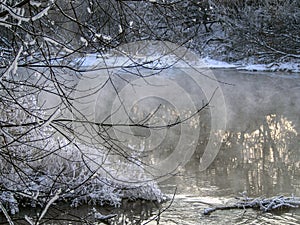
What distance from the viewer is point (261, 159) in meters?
7.02

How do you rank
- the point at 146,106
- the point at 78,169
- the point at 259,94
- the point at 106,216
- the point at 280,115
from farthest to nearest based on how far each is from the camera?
the point at 259,94
the point at 146,106
the point at 280,115
the point at 78,169
the point at 106,216

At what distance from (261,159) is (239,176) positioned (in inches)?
35.6

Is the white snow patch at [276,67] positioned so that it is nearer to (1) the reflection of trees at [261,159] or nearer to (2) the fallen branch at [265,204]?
(1) the reflection of trees at [261,159]

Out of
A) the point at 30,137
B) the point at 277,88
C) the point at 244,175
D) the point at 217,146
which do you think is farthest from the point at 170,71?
the point at 30,137

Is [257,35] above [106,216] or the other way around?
above

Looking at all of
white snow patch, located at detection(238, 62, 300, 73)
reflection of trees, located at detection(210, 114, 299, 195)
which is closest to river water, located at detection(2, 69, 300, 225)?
reflection of trees, located at detection(210, 114, 299, 195)

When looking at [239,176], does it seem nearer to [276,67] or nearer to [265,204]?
[265,204]

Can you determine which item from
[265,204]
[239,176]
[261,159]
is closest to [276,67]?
[261,159]

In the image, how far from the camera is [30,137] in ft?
16.9

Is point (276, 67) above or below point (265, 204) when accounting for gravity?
above

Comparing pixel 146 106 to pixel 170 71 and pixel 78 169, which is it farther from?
pixel 170 71

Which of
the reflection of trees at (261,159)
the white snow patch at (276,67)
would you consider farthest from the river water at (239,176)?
the white snow patch at (276,67)

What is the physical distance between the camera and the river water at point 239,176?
191 inches

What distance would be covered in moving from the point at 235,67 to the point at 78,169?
13807 millimetres
